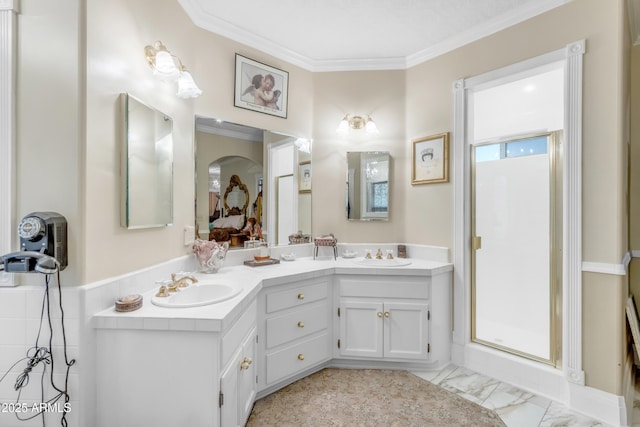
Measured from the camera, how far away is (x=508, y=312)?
286 centimetres

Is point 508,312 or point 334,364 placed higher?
point 508,312

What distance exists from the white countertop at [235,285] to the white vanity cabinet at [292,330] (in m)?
0.08

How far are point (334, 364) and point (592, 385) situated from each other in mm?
1635

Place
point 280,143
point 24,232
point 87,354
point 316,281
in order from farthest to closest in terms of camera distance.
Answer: point 280,143, point 316,281, point 87,354, point 24,232

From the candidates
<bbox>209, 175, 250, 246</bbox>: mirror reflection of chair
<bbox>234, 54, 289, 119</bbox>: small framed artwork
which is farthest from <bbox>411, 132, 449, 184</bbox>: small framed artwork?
<bbox>209, 175, 250, 246</bbox>: mirror reflection of chair

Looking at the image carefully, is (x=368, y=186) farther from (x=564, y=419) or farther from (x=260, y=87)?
(x=564, y=419)

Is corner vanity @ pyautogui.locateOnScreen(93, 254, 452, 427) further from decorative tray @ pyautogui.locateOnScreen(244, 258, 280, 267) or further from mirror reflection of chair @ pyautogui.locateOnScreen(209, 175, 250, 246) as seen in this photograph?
mirror reflection of chair @ pyautogui.locateOnScreen(209, 175, 250, 246)

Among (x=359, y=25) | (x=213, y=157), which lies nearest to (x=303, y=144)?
(x=213, y=157)

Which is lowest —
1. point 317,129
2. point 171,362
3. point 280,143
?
point 171,362

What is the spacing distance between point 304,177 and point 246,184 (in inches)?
23.4

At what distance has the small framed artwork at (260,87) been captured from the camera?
2.48m

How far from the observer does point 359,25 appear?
7.85 feet

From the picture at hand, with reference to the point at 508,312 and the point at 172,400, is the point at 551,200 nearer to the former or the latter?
the point at 508,312

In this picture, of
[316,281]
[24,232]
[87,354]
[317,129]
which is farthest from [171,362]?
[317,129]
